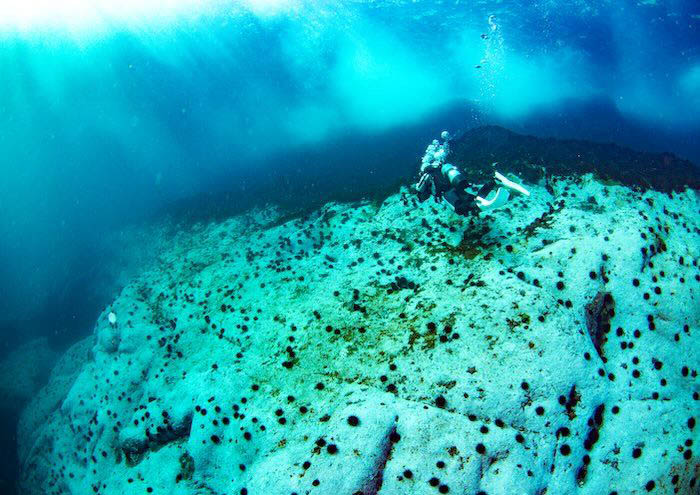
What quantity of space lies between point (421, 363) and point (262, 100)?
173 feet

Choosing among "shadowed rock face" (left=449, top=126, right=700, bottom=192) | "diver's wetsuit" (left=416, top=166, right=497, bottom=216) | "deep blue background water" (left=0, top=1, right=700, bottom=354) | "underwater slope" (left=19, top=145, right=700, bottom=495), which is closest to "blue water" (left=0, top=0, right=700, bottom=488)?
"deep blue background water" (left=0, top=1, right=700, bottom=354)

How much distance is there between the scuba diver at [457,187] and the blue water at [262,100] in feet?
53.1

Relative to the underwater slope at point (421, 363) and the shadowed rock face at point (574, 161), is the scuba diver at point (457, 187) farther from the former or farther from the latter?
the shadowed rock face at point (574, 161)

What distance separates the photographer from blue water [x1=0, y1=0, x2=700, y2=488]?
36188mm

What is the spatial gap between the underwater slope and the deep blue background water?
50.3ft

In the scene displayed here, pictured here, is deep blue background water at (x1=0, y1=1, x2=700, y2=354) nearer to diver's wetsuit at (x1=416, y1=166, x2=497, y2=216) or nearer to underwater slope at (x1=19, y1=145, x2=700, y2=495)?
underwater slope at (x1=19, y1=145, x2=700, y2=495)

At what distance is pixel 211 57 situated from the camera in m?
45.4

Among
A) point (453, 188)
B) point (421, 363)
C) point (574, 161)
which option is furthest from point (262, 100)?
point (421, 363)

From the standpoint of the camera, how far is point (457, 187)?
12.0 meters

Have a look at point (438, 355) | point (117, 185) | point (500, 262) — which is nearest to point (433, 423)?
point (438, 355)

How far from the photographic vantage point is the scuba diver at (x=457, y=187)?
11601 millimetres

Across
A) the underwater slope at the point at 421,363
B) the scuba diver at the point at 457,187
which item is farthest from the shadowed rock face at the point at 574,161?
the scuba diver at the point at 457,187

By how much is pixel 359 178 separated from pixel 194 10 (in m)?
25.4

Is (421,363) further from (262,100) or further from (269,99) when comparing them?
(262,100)
